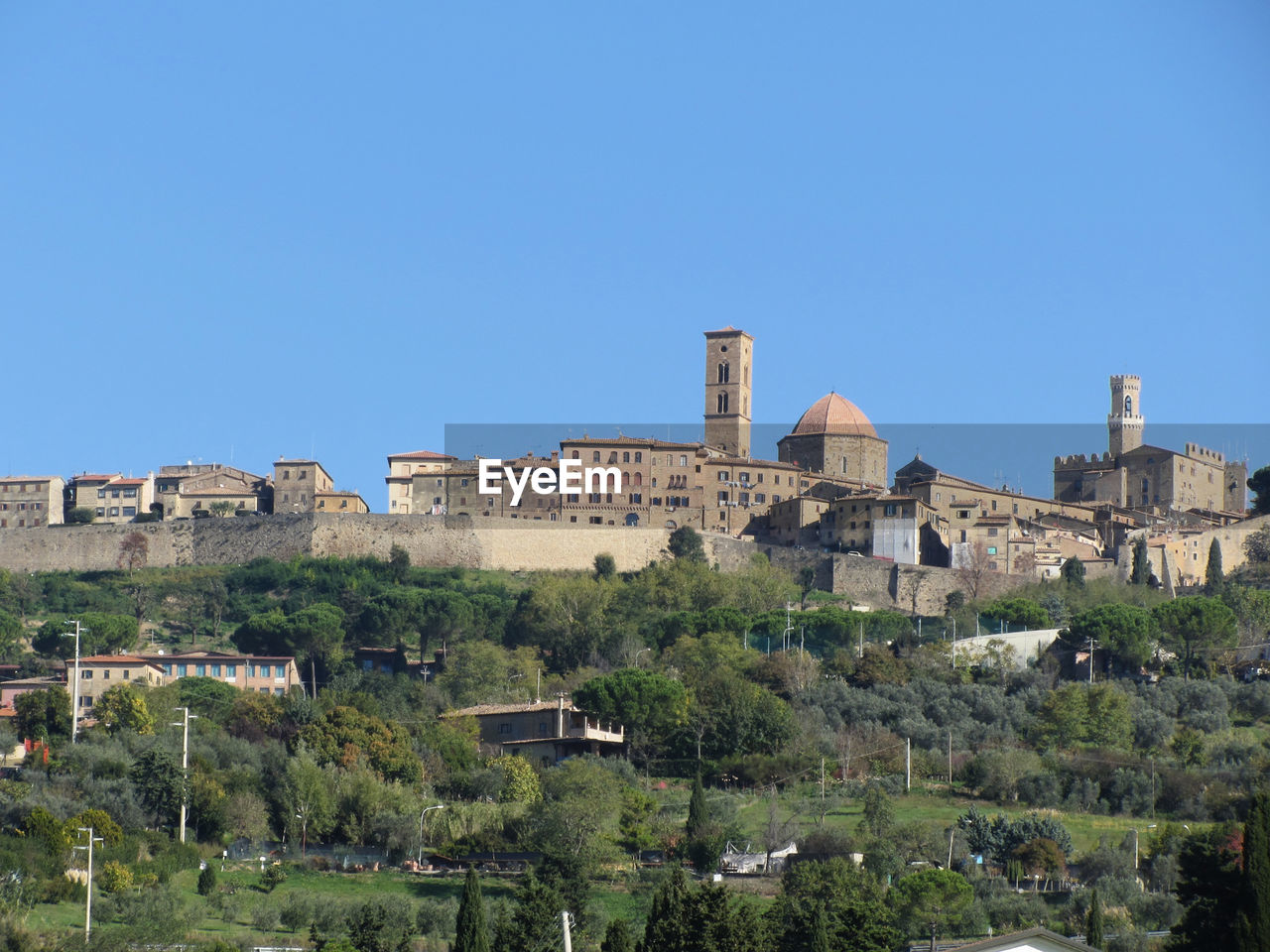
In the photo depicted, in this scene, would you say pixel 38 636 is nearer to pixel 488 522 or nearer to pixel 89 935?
pixel 488 522

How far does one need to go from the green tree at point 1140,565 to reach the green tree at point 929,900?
3526cm

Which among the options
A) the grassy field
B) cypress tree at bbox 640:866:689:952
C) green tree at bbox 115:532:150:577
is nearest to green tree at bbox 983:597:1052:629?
the grassy field

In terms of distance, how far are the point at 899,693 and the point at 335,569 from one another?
24784mm

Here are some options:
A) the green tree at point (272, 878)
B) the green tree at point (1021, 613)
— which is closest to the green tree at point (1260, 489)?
the green tree at point (1021, 613)

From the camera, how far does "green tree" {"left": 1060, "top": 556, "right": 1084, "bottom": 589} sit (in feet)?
242

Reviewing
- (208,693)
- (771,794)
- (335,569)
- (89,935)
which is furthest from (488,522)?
(89,935)

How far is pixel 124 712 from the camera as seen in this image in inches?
2216

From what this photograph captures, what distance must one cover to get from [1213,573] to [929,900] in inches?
1462

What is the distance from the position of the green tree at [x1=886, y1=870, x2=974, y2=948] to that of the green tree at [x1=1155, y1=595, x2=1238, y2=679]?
85.4 ft

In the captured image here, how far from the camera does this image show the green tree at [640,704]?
5712 centimetres

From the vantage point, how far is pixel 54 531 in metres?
81.8

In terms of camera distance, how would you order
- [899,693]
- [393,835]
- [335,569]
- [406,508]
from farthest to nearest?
[406,508]
[335,569]
[899,693]
[393,835]

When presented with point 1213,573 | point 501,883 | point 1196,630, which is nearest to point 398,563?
point 1213,573

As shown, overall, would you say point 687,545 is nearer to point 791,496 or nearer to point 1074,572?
point 791,496
